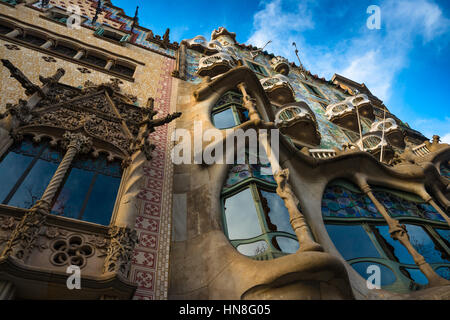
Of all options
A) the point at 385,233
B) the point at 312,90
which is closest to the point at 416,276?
the point at 385,233

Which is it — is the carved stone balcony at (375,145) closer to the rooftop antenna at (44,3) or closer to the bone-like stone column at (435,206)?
the bone-like stone column at (435,206)

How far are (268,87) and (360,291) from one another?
13067mm

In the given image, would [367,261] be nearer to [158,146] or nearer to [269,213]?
[269,213]

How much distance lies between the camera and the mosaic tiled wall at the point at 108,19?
15477 mm

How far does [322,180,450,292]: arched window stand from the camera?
6844 mm

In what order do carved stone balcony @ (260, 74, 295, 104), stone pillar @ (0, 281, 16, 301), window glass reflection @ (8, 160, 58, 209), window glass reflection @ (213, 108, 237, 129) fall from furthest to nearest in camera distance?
carved stone balcony @ (260, 74, 295, 104) < window glass reflection @ (213, 108, 237, 129) < window glass reflection @ (8, 160, 58, 209) < stone pillar @ (0, 281, 16, 301)

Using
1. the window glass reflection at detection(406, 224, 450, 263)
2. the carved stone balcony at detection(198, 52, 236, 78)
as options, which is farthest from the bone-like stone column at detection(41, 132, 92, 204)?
the window glass reflection at detection(406, 224, 450, 263)

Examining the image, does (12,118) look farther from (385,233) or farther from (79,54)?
(385,233)

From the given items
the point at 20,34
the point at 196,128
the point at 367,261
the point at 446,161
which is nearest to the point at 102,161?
the point at 196,128

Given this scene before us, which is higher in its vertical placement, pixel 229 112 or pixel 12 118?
pixel 229 112

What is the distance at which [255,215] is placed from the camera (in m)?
6.63

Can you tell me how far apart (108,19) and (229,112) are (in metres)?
11.6

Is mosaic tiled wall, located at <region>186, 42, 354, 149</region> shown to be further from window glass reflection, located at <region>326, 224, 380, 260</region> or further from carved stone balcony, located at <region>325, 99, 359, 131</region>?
window glass reflection, located at <region>326, 224, 380, 260</region>

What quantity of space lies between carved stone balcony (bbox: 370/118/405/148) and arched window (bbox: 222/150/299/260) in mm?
13701
